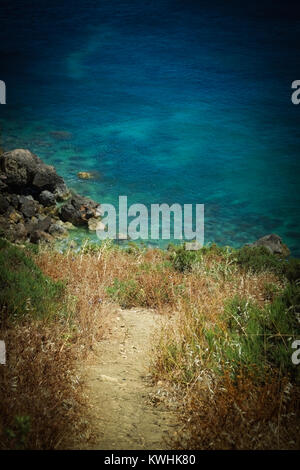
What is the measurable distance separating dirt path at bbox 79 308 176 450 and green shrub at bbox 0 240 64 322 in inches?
39.2

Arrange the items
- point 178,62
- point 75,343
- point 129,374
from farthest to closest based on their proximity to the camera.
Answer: point 178,62 < point 75,343 < point 129,374

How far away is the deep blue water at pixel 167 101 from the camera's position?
2752 centimetres

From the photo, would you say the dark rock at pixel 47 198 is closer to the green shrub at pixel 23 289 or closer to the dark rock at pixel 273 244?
the dark rock at pixel 273 244

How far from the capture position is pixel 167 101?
137ft

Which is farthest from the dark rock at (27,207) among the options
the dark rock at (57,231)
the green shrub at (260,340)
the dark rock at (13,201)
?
the green shrub at (260,340)

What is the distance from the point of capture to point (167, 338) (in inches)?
207

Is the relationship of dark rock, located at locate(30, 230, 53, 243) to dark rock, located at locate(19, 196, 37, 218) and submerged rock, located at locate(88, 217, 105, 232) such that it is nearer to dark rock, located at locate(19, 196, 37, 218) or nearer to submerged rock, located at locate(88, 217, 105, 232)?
→ dark rock, located at locate(19, 196, 37, 218)

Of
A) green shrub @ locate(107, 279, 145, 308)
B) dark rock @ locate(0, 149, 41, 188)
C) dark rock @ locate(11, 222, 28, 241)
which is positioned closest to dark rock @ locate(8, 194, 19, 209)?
dark rock @ locate(0, 149, 41, 188)

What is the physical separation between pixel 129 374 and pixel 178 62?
48.2m

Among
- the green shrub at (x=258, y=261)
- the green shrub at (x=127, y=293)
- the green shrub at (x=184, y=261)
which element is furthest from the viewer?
the green shrub at (x=258, y=261)

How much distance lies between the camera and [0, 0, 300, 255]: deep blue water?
27.5 metres

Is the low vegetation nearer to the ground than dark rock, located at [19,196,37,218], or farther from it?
nearer to the ground
